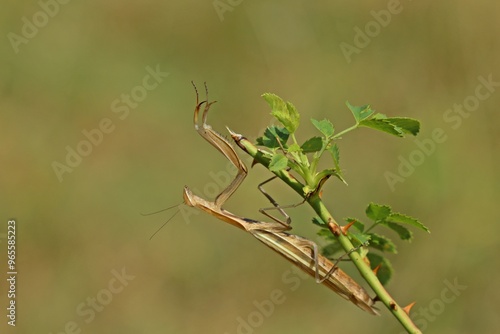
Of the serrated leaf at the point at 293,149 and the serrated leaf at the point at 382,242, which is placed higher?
the serrated leaf at the point at 293,149

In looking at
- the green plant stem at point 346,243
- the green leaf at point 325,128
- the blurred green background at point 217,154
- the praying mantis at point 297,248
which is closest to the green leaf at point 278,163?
the green plant stem at point 346,243

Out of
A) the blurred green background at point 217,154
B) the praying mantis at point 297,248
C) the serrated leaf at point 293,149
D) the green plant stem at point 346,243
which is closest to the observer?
the green plant stem at point 346,243

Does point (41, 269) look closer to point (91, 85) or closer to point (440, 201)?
point (91, 85)

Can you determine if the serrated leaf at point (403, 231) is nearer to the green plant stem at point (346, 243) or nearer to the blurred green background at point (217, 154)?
the green plant stem at point (346, 243)

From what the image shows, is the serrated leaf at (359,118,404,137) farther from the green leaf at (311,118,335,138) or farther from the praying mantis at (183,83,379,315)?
the praying mantis at (183,83,379,315)

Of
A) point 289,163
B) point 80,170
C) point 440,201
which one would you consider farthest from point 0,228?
point 289,163

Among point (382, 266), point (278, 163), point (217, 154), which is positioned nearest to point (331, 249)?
point (382, 266)
